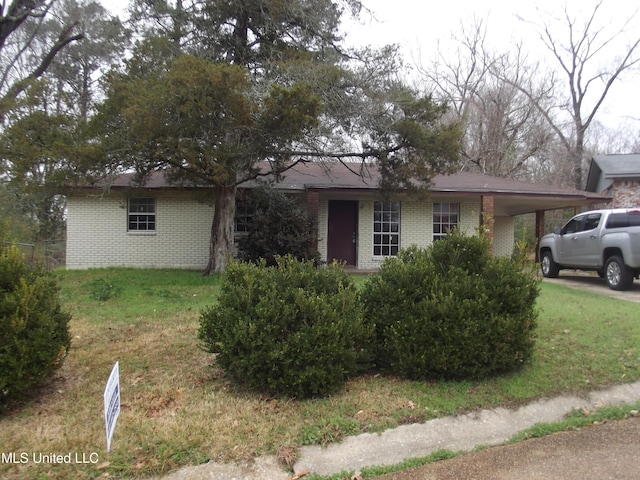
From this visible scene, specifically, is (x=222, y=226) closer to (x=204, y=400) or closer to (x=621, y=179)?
(x=204, y=400)

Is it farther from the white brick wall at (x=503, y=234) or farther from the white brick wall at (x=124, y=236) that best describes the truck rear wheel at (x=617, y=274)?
the white brick wall at (x=124, y=236)

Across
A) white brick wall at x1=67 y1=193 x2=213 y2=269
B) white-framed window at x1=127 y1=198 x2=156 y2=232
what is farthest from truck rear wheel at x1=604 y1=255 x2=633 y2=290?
white-framed window at x1=127 y1=198 x2=156 y2=232

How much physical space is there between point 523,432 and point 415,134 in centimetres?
725

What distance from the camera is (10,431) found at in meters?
3.44

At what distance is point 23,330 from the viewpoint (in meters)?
3.71

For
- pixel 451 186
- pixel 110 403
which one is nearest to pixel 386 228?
pixel 451 186

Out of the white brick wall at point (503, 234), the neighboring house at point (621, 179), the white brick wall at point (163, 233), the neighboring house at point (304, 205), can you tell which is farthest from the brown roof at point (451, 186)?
the neighboring house at point (621, 179)

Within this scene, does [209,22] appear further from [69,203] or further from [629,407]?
[629,407]

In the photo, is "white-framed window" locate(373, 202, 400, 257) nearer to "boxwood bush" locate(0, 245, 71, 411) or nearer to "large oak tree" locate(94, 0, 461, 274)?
"large oak tree" locate(94, 0, 461, 274)

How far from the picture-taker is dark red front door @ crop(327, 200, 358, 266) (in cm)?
1493

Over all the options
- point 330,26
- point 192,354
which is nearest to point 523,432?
point 192,354

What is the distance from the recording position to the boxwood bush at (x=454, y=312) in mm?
4270

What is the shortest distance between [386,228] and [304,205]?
9.03ft

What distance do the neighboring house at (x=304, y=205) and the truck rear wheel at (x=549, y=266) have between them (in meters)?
1.88
